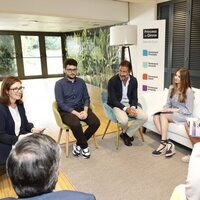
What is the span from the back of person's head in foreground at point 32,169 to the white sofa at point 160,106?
2442 mm

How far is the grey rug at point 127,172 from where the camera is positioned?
225 cm

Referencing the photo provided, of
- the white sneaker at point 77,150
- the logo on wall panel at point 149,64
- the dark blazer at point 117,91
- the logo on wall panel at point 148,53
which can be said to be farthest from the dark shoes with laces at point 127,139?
the logo on wall panel at point 148,53

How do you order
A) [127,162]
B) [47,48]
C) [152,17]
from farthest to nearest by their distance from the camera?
1. [47,48]
2. [152,17]
3. [127,162]

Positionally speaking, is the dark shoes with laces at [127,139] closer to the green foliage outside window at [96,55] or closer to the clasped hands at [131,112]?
the clasped hands at [131,112]

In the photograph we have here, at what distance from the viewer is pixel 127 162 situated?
286cm

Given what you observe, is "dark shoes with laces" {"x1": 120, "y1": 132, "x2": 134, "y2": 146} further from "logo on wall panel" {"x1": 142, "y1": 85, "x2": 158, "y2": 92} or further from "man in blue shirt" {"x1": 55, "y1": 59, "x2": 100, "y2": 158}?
"logo on wall panel" {"x1": 142, "y1": 85, "x2": 158, "y2": 92}

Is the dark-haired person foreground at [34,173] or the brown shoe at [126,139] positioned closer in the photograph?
the dark-haired person foreground at [34,173]

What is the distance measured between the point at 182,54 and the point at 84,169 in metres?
2.82

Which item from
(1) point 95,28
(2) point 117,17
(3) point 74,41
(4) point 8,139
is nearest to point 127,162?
(4) point 8,139

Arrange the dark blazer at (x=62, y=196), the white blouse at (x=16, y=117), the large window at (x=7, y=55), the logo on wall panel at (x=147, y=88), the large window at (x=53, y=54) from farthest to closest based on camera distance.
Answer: the large window at (x=53, y=54), the large window at (x=7, y=55), the logo on wall panel at (x=147, y=88), the white blouse at (x=16, y=117), the dark blazer at (x=62, y=196)

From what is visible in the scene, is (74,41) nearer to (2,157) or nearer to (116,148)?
(116,148)

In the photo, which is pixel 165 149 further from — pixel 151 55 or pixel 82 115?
pixel 151 55

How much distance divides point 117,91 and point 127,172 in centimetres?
128

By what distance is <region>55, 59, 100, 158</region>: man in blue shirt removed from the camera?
117 inches
